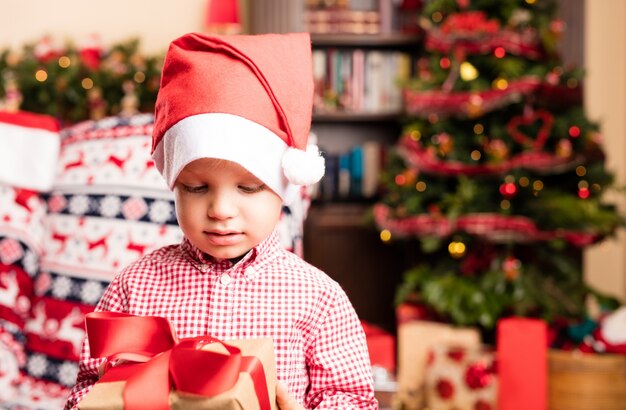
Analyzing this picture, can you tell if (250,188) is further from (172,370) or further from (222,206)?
(172,370)

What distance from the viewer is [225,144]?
99 cm

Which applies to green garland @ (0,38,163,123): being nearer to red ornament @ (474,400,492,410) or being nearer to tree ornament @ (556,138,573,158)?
tree ornament @ (556,138,573,158)

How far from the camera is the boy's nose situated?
39.2 inches

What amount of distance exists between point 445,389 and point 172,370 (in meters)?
1.96

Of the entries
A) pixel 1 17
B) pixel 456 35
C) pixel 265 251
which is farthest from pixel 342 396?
pixel 1 17

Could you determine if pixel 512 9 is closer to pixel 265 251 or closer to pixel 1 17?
pixel 265 251

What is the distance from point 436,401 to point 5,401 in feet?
4.98

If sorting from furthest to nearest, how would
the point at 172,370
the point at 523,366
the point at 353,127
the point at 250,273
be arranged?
the point at 353,127
the point at 523,366
the point at 250,273
the point at 172,370

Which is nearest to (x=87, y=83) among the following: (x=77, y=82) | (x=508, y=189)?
(x=77, y=82)

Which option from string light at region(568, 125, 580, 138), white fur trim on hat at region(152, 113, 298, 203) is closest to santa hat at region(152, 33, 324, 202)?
white fur trim on hat at region(152, 113, 298, 203)

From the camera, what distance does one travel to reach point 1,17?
4.09 m

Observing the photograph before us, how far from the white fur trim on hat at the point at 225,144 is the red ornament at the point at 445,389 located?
1.81 m

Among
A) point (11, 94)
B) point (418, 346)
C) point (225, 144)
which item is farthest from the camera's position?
point (11, 94)

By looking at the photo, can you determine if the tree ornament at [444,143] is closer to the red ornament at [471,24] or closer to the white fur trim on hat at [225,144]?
the red ornament at [471,24]
